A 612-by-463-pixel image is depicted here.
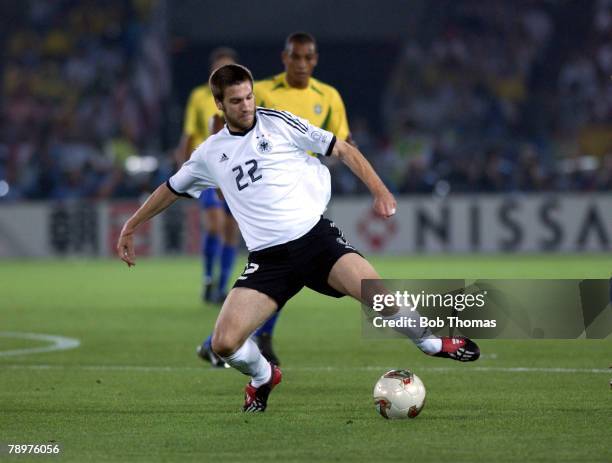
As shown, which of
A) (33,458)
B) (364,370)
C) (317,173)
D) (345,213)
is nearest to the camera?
(33,458)

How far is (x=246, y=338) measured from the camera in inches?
261

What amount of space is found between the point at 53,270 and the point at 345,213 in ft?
16.6

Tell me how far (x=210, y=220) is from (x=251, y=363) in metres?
6.84

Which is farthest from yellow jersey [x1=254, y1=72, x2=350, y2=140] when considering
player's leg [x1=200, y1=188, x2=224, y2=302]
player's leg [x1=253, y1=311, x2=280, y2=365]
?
player's leg [x1=200, y1=188, x2=224, y2=302]

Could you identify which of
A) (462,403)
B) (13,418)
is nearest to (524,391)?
(462,403)

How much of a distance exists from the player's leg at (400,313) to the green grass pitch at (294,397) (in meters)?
0.31

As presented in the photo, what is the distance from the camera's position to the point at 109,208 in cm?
2250

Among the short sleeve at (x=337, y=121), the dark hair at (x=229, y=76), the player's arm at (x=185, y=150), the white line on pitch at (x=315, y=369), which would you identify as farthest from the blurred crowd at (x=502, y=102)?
the dark hair at (x=229, y=76)

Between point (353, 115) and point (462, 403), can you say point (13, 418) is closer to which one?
point (462, 403)

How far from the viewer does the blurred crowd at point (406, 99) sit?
23078 millimetres

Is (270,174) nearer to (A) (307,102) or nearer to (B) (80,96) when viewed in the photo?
(A) (307,102)

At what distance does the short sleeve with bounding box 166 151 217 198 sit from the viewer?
22.8 ft

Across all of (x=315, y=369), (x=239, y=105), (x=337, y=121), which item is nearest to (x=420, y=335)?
(x=239, y=105)

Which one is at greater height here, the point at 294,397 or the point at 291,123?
the point at 291,123
